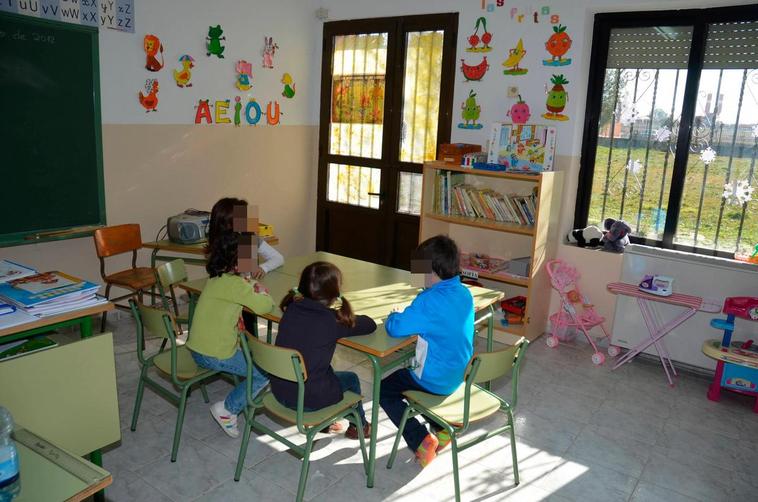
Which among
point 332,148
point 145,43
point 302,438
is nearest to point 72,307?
point 302,438

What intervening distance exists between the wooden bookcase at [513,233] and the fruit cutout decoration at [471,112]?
0.44m

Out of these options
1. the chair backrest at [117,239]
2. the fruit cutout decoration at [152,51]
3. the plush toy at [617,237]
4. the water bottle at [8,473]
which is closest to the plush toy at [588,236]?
the plush toy at [617,237]

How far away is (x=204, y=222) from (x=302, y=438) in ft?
7.48

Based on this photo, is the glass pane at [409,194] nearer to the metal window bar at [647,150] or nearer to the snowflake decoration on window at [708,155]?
the metal window bar at [647,150]

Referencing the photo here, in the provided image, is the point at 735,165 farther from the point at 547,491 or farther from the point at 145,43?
the point at 145,43

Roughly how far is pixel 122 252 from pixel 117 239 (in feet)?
0.38

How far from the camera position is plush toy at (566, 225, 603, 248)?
500 centimetres

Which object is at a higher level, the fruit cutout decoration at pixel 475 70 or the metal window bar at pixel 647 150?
the fruit cutout decoration at pixel 475 70

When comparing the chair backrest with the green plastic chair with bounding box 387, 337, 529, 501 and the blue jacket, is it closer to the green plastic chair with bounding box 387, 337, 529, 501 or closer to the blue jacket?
the blue jacket

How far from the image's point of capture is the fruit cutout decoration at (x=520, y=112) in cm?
505

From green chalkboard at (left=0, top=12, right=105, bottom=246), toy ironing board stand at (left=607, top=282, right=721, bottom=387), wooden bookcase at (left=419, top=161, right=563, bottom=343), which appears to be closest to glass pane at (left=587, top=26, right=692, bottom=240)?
wooden bookcase at (left=419, top=161, right=563, bottom=343)

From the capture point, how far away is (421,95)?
5.68 m

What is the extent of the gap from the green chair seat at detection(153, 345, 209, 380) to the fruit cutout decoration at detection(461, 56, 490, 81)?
3.41 metres

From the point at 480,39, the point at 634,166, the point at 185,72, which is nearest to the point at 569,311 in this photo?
the point at 634,166
